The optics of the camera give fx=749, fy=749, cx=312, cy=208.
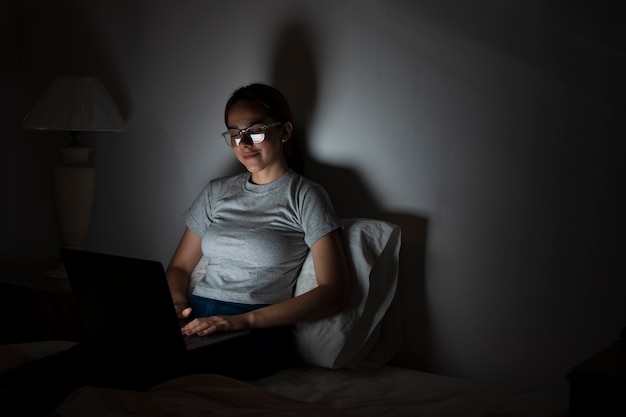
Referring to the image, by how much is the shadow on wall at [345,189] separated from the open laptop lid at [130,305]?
0.82 meters

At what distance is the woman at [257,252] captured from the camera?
1.90 metres

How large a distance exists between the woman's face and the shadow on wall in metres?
0.13

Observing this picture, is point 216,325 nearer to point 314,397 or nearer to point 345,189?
point 314,397

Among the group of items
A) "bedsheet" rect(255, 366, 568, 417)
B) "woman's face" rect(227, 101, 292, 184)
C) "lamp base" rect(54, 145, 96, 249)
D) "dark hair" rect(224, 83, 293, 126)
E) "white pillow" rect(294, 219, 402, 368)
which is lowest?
"bedsheet" rect(255, 366, 568, 417)

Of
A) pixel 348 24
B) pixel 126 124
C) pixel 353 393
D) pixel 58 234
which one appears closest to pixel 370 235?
pixel 353 393

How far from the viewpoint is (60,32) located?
308cm

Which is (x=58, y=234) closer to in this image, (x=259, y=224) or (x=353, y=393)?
(x=259, y=224)

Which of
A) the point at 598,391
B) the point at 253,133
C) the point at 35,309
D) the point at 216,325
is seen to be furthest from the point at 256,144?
the point at 598,391

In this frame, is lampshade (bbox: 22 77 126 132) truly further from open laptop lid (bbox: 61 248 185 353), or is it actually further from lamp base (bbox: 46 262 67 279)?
open laptop lid (bbox: 61 248 185 353)

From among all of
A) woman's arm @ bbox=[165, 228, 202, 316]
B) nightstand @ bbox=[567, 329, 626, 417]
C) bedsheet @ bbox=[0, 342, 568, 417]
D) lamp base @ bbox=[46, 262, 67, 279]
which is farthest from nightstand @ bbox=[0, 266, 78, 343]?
nightstand @ bbox=[567, 329, 626, 417]

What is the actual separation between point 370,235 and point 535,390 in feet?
2.01

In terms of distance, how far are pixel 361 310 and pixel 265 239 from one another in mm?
329

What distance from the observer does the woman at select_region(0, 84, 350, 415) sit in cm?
190

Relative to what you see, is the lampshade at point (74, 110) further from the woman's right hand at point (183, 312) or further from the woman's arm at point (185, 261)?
the woman's right hand at point (183, 312)
